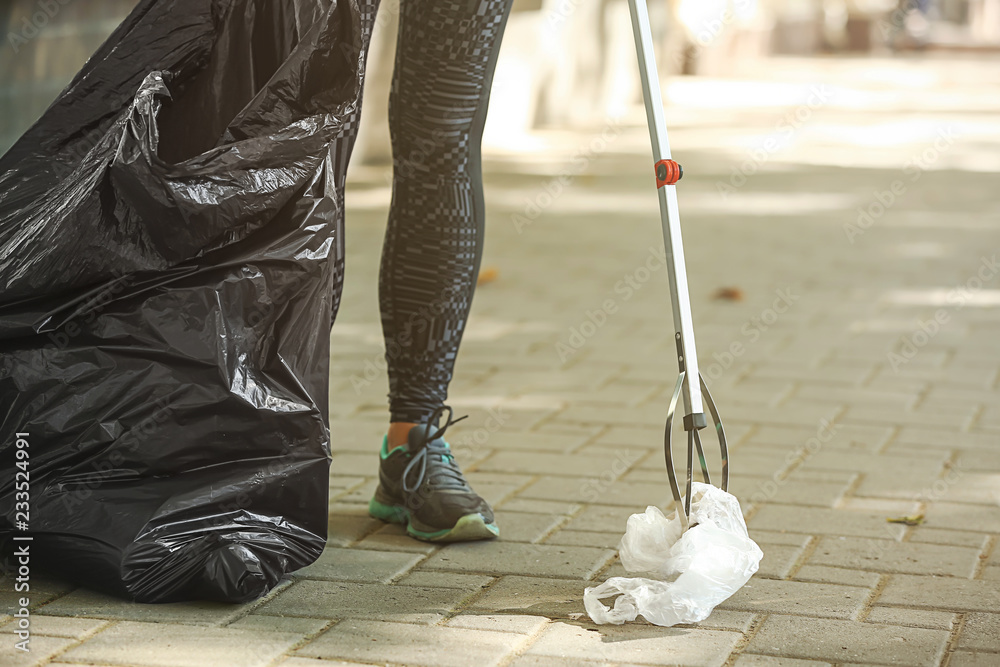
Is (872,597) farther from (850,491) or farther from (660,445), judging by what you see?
(660,445)

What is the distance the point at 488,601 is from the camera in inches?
82.3

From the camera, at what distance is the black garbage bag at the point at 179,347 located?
6.55 ft

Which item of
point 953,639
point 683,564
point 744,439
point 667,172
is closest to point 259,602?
point 683,564

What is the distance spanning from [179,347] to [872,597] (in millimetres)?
1230

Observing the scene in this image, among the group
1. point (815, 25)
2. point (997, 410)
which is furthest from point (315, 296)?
point (815, 25)

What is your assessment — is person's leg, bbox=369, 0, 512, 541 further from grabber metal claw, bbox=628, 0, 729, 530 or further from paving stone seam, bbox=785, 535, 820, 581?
paving stone seam, bbox=785, 535, 820, 581

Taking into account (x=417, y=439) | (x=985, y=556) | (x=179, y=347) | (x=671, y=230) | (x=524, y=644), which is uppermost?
(x=671, y=230)

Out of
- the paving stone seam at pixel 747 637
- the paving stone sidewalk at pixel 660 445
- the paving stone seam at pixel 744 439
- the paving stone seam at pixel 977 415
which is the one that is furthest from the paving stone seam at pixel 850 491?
the paving stone seam at pixel 747 637

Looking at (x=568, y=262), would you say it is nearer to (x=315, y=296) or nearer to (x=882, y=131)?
(x=315, y=296)

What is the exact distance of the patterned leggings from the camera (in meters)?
2.36

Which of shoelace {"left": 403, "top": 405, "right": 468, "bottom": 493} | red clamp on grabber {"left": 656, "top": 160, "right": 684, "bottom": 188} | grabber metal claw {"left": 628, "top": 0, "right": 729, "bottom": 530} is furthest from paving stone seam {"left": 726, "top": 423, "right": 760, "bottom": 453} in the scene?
red clamp on grabber {"left": 656, "top": 160, "right": 684, "bottom": 188}

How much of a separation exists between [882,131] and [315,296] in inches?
413

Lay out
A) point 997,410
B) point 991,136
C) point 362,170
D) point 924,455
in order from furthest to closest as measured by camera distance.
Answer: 1. point 991,136
2. point 362,170
3. point 997,410
4. point 924,455

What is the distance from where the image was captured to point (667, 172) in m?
2.06
